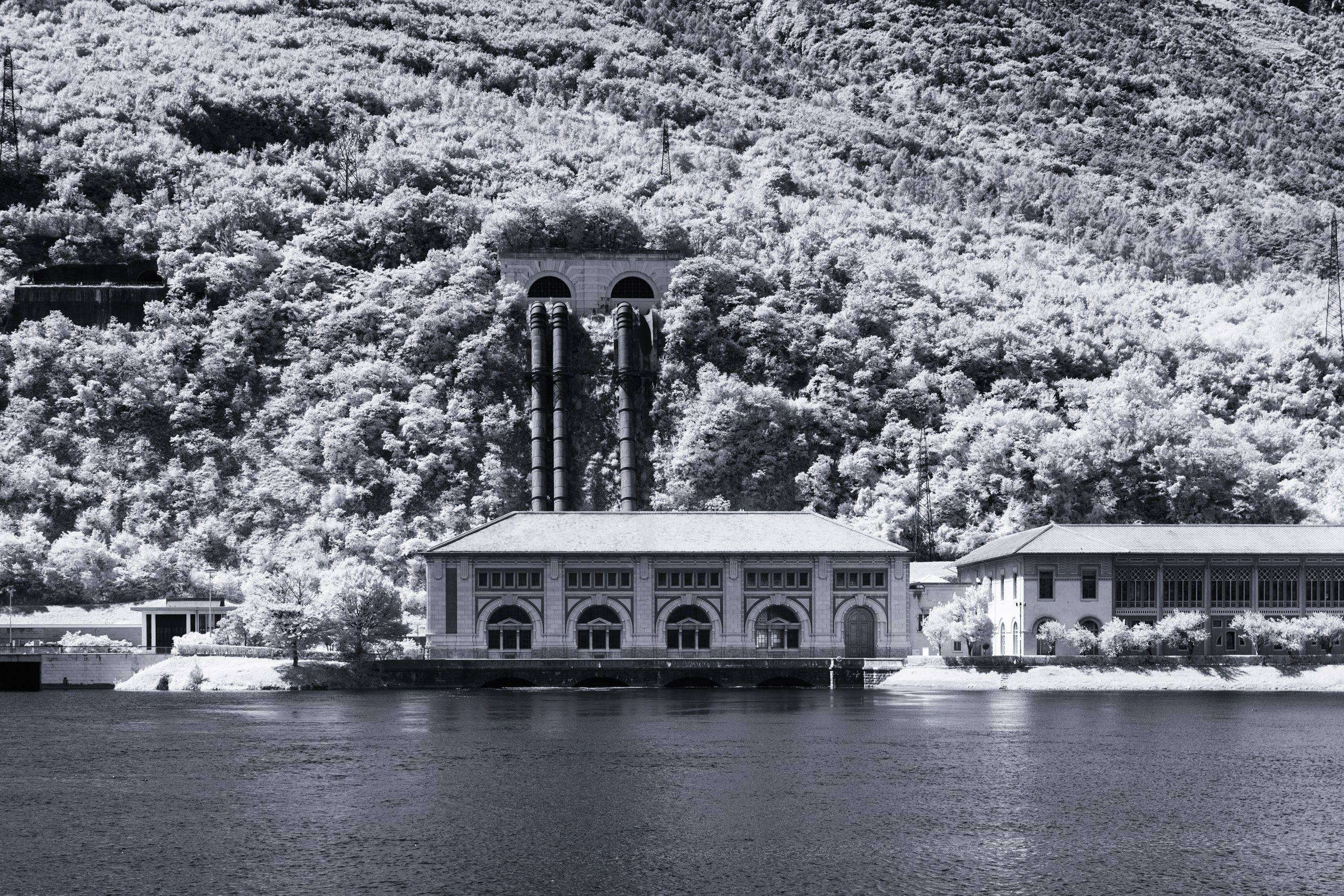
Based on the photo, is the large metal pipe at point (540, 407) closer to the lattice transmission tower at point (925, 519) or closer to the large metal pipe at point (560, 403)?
the large metal pipe at point (560, 403)

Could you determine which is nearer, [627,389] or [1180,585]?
[1180,585]

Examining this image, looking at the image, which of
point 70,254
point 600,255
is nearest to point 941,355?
point 600,255

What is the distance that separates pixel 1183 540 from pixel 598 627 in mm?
36542

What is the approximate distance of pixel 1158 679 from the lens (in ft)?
334

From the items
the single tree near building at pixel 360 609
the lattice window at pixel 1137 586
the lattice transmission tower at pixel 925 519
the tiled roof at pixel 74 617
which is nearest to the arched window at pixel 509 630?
the single tree near building at pixel 360 609

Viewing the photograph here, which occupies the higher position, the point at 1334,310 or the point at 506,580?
the point at 1334,310

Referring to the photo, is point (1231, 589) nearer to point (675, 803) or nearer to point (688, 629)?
point (688, 629)

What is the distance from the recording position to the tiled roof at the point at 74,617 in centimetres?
12031

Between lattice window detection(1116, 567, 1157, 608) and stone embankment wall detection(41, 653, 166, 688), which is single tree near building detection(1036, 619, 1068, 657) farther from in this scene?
stone embankment wall detection(41, 653, 166, 688)

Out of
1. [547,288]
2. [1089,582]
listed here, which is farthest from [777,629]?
[547,288]

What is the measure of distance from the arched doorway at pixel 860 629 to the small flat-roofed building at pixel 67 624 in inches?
1862

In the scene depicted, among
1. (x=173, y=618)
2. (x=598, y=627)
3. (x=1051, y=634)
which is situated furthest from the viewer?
(x=173, y=618)

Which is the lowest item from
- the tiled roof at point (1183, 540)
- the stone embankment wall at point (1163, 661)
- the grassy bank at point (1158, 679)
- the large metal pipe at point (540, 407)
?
the grassy bank at point (1158, 679)

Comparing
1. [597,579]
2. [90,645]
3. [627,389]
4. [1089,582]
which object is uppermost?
[627,389]
